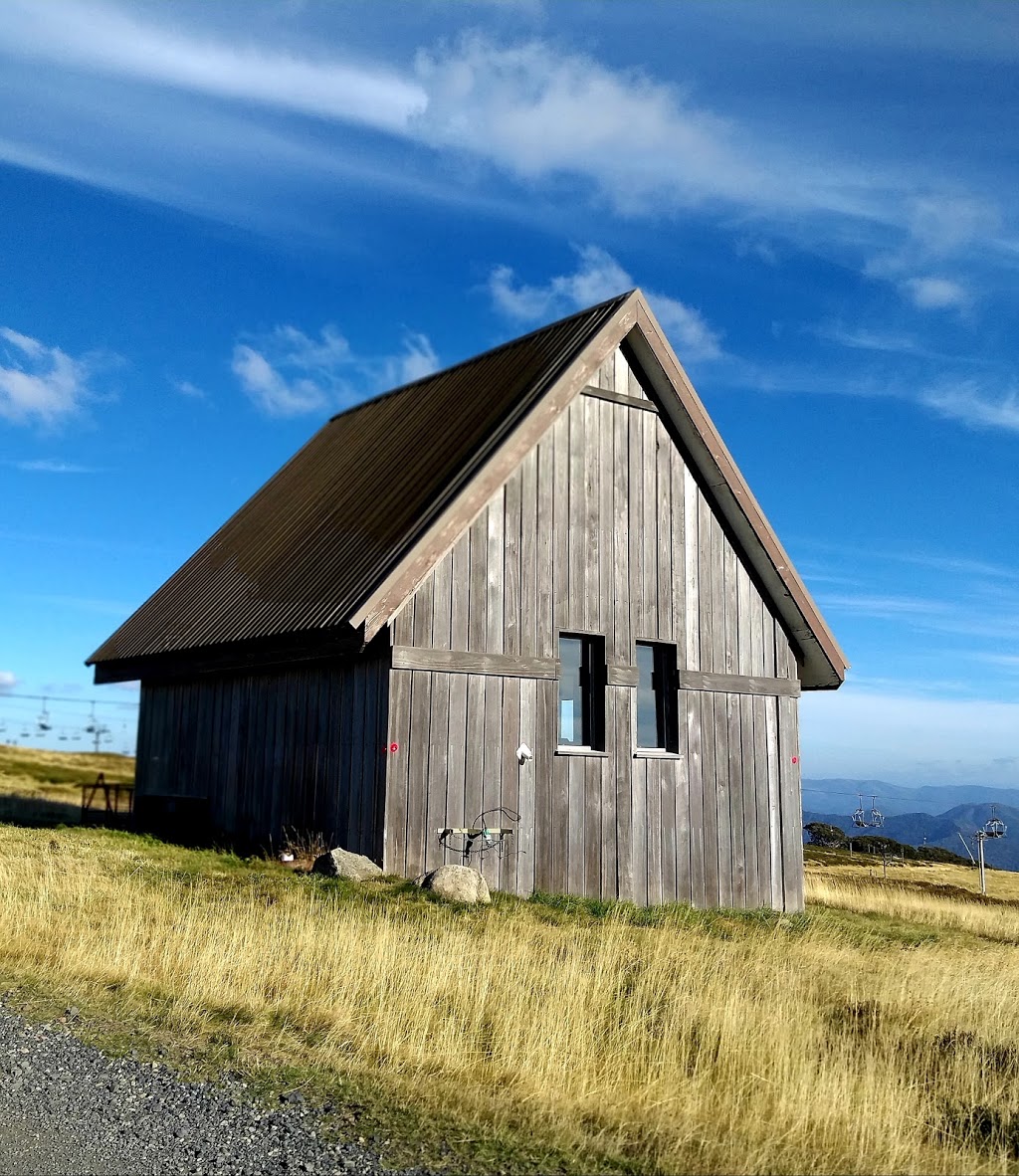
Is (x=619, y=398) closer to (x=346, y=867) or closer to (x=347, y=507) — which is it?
(x=347, y=507)

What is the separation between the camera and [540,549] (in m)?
15.6

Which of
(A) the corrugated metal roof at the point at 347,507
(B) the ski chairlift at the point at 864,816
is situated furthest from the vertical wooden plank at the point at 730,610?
(B) the ski chairlift at the point at 864,816

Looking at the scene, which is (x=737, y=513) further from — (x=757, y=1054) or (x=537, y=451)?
(x=757, y=1054)

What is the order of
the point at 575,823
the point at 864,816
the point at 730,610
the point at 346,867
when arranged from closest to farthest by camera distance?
the point at 346,867
the point at 575,823
the point at 730,610
the point at 864,816

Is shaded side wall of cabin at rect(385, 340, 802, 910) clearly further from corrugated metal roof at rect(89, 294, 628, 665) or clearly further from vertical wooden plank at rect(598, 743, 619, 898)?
corrugated metal roof at rect(89, 294, 628, 665)

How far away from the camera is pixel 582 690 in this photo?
1620 cm

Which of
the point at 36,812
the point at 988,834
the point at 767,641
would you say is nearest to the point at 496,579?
the point at 767,641

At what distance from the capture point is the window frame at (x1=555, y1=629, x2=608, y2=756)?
15750 millimetres

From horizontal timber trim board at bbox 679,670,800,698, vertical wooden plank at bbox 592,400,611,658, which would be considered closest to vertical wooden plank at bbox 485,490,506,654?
vertical wooden plank at bbox 592,400,611,658

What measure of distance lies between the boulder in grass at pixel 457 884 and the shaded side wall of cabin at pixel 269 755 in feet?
4.11

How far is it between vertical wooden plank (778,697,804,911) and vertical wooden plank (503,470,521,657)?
532 centimetres

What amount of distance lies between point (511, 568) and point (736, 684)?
14.5 feet

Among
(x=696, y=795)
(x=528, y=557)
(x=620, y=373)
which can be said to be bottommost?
(x=696, y=795)

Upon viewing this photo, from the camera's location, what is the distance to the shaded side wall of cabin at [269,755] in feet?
47.0
